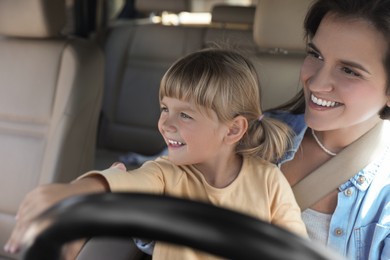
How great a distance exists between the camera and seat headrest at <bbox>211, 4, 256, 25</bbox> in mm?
2961

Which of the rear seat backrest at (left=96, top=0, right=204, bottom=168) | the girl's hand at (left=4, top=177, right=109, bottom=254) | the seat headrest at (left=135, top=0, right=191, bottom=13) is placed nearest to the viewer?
the girl's hand at (left=4, top=177, right=109, bottom=254)

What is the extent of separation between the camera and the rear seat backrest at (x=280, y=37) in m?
1.82

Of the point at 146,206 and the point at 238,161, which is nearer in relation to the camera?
the point at 146,206

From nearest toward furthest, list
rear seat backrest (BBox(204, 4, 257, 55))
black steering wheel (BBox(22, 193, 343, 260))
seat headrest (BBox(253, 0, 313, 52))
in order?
black steering wheel (BBox(22, 193, 343, 260))
seat headrest (BBox(253, 0, 313, 52))
rear seat backrest (BBox(204, 4, 257, 55))

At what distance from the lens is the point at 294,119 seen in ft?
4.89

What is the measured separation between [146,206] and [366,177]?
914 millimetres

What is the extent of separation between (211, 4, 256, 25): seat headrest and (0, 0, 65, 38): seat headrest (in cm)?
117

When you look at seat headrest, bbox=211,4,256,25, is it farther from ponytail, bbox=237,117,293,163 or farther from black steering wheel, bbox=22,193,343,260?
black steering wheel, bbox=22,193,343,260

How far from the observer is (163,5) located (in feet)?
11.4

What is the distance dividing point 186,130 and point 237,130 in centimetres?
13

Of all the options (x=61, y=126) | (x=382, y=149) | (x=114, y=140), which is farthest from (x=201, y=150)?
(x=114, y=140)

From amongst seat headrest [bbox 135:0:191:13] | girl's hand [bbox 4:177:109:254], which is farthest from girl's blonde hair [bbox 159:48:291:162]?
seat headrest [bbox 135:0:191:13]

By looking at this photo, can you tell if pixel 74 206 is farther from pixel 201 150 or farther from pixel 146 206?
pixel 201 150

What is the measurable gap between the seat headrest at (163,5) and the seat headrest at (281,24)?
5.41 ft
